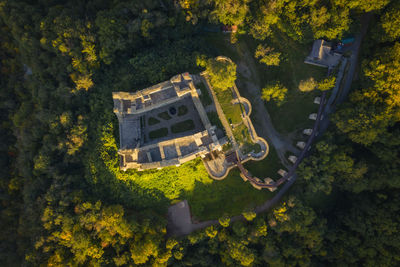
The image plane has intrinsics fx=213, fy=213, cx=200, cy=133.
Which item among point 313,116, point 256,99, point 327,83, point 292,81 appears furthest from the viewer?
point 256,99

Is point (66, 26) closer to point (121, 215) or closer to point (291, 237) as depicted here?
point (121, 215)

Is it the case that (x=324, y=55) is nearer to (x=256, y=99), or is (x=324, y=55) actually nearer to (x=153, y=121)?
(x=256, y=99)

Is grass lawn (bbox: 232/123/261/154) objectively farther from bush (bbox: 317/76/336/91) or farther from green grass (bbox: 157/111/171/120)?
bush (bbox: 317/76/336/91)

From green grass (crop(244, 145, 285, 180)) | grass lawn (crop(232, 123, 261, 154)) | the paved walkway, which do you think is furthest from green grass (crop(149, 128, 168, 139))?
Answer: green grass (crop(244, 145, 285, 180))

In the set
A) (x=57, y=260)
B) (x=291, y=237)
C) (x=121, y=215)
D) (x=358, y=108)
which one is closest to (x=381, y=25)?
(x=358, y=108)

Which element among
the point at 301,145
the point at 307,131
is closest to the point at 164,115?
the point at 301,145

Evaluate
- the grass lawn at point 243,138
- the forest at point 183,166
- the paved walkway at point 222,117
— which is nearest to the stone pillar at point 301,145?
the forest at point 183,166

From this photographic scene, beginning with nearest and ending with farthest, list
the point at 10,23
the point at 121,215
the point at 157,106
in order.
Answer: the point at 121,215 → the point at 157,106 → the point at 10,23
